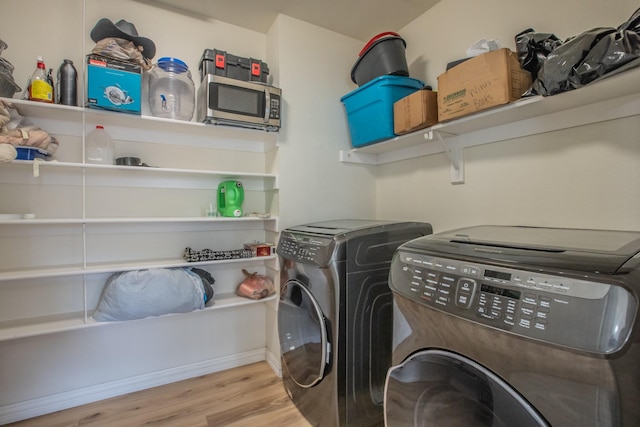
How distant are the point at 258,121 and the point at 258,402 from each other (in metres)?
1.72

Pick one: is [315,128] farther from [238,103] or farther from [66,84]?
[66,84]

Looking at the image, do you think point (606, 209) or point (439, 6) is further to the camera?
point (439, 6)

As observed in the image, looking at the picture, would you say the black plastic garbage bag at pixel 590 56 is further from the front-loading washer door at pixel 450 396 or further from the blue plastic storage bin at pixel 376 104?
the front-loading washer door at pixel 450 396

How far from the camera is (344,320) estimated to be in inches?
53.8

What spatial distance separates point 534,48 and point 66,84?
223 centimetres

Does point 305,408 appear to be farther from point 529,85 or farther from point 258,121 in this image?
point 529,85

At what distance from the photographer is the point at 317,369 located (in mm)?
1447

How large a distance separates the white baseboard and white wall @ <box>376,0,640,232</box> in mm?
1604

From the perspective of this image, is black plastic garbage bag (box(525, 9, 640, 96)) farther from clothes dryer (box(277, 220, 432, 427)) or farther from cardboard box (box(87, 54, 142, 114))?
cardboard box (box(87, 54, 142, 114))

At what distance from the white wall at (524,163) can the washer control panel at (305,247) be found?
0.87 meters

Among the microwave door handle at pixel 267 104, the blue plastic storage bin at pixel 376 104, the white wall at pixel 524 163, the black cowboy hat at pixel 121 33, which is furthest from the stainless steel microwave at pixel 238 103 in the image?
the white wall at pixel 524 163

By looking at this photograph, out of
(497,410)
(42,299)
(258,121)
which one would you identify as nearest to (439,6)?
(258,121)

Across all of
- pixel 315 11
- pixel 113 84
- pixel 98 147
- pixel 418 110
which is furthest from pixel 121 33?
pixel 418 110

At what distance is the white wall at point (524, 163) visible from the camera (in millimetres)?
1186
